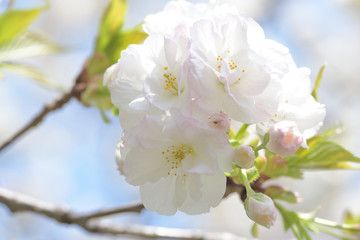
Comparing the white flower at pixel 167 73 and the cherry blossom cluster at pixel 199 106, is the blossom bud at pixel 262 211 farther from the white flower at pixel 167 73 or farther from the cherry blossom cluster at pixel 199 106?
the white flower at pixel 167 73

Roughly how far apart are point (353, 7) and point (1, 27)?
4.37 meters

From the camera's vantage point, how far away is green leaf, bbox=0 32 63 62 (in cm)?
153

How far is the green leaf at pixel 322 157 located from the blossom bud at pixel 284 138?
0.78 feet

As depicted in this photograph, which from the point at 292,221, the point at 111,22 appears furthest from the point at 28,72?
the point at 292,221

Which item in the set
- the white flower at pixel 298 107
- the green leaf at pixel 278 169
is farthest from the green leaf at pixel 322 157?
the white flower at pixel 298 107

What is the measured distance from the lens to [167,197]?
82 centimetres

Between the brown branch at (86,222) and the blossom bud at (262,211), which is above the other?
the blossom bud at (262,211)

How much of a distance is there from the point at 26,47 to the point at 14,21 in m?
0.12

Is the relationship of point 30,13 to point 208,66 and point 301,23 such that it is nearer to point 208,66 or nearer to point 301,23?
point 208,66

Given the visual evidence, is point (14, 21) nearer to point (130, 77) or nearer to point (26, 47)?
point (26, 47)

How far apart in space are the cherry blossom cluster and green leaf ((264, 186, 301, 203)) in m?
0.23

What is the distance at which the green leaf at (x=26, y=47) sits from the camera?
1.53 metres

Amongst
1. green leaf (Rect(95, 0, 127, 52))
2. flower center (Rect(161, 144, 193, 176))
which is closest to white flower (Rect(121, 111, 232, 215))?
flower center (Rect(161, 144, 193, 176))

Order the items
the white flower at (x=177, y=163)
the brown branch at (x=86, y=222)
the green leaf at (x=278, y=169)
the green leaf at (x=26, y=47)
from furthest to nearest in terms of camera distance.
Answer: the green leaf at (x=26, y=47) → the brown branch at (x=86, y=222) → the green leaf at (x=278, y=169) → the white flower at (x=177, y=163)
